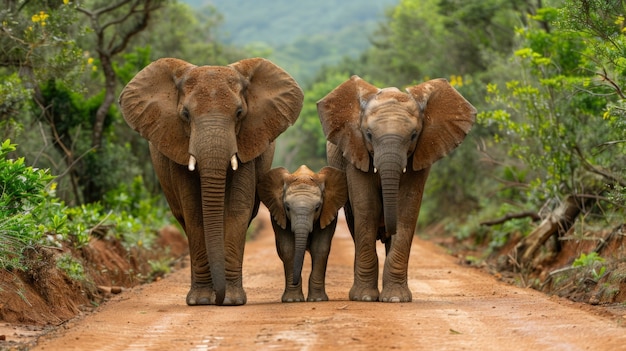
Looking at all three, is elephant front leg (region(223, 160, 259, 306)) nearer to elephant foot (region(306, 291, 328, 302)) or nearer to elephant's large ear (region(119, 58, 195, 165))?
elephant's large ear (region(119, 58, 195, 165))

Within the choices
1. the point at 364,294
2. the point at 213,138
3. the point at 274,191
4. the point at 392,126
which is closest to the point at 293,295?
the point at 364,294

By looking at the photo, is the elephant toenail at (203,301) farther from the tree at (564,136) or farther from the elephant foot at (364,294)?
the tree at (564,136)

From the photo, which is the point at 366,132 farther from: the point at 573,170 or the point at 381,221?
the point at 573,170

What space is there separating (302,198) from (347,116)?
1275 millimetres

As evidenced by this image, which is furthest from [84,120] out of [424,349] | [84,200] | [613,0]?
[424,349]

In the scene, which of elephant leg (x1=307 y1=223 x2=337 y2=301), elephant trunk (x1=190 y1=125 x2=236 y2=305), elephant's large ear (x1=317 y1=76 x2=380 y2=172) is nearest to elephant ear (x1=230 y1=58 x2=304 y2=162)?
elephant's large ear (x1=317 y1=76 x2=380 y2=172)

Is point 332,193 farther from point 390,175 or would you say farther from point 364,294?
point 390,175

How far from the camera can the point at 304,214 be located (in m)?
13.0

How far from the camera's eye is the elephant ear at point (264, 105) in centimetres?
1302

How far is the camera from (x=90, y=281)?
14250mm

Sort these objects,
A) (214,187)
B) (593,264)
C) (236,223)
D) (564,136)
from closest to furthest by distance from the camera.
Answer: (214,187)
(236,223)
(593,264)
(564,136)

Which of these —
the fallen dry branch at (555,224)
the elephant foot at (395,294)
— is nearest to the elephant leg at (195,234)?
the elephant foot at (395,294)

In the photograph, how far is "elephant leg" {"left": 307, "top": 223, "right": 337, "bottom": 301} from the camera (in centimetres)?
1320

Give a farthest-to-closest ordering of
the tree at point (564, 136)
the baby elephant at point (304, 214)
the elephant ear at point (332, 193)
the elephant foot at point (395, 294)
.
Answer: the tree at point (564, 136) < the elephant ear at point (332, 193) < the baby elephant at point (304, 214) < the elephant foot at point (395, 294)
